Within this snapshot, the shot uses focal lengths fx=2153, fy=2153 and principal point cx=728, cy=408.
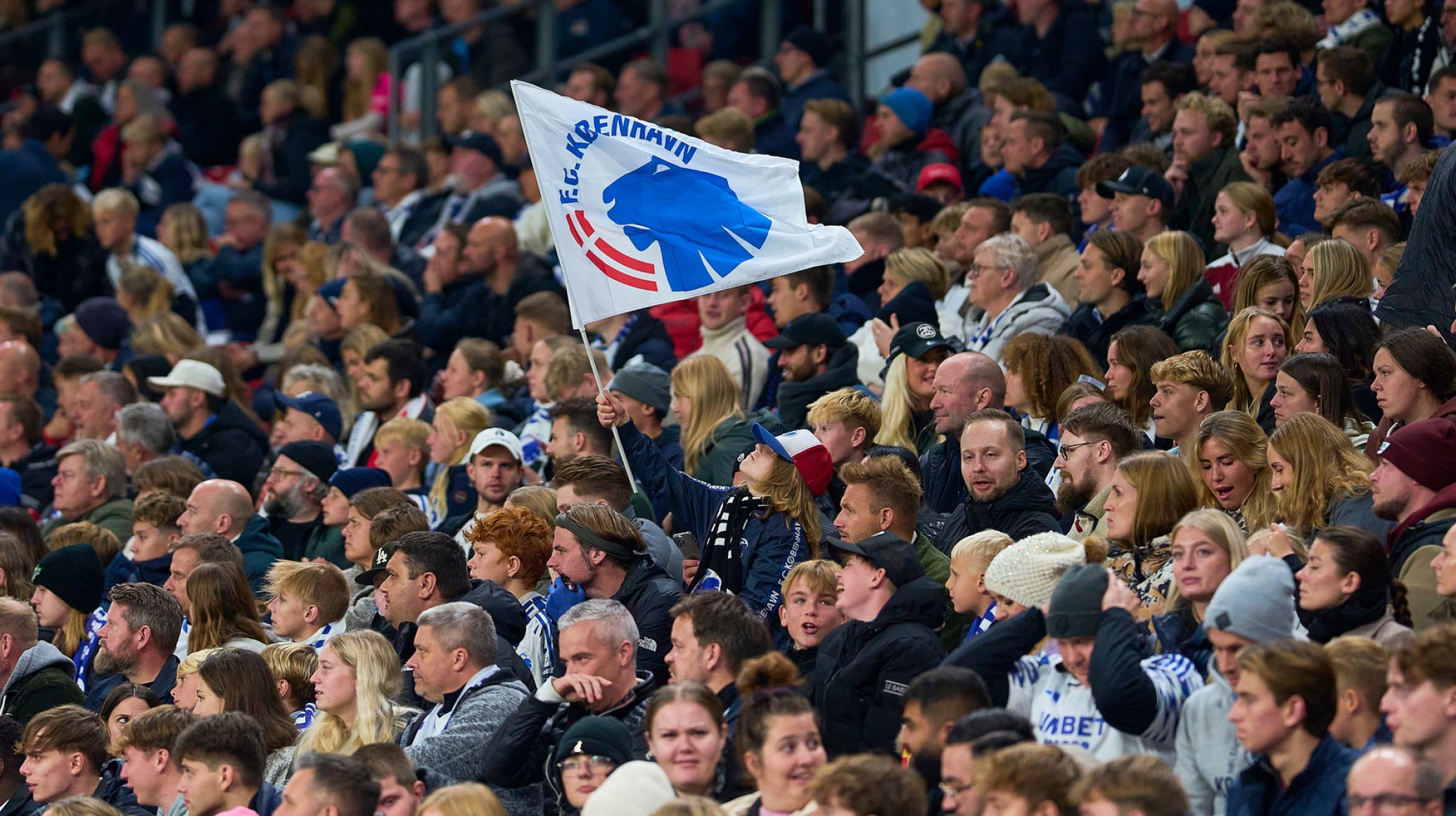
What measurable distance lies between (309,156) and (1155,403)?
1134 centimetres

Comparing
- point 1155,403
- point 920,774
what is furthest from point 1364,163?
point 920,774

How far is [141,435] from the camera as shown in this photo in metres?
12.4

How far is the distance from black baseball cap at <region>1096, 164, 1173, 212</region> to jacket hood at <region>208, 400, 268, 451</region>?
5.21 metres

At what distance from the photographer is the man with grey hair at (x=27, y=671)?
9180 millimetres

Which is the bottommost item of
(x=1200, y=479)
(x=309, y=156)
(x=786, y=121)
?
(x=309, y=156)

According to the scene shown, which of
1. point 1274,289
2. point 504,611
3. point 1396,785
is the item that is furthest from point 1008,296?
point 1396,785

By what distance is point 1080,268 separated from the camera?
10641 mm

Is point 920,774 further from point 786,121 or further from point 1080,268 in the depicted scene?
point 786,121

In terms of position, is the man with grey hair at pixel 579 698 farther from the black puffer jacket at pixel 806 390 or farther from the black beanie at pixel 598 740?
the black puffer jacket at pixel 806 390

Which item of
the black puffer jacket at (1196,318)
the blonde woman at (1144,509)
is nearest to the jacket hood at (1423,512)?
the blonde woman at (1144,509)

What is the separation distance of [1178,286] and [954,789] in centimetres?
493

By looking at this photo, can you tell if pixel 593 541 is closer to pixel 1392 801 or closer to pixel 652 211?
pixel 652 211

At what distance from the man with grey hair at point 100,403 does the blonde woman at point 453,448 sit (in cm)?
272

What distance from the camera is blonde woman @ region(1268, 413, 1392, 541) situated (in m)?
7.37
